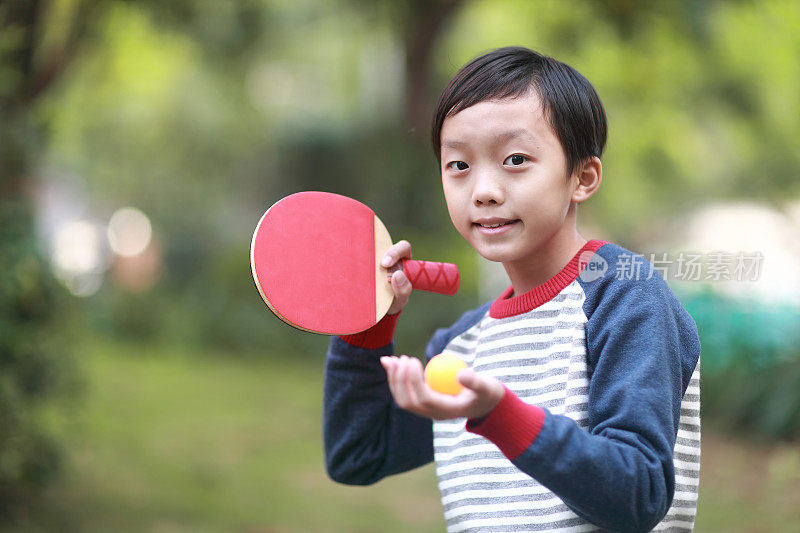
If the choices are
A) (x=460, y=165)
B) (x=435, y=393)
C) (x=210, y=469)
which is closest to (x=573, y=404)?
(x=435, y=393)

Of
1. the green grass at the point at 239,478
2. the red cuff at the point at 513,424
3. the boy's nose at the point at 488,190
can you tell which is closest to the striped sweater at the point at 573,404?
the red cuff at the point at 513,424

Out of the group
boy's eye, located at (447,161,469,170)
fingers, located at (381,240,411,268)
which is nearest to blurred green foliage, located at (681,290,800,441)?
fingers, located at (381,240,411,268)

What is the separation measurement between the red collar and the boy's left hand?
37 cm

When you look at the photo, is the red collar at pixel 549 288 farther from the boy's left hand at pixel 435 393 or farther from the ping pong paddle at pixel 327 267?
the boy's left hand at pixel 435 393

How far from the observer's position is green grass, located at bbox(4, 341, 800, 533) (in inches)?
180

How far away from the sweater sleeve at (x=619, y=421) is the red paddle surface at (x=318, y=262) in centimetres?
41

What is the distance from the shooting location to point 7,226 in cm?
379

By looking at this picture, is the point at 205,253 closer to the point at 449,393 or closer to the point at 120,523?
the point at 120,523

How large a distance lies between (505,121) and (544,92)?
3.5 inches

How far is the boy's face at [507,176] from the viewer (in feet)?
4.37

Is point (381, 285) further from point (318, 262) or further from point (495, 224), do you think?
point (495, 224)

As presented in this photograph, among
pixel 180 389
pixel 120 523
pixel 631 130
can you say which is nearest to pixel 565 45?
pixel 631 130

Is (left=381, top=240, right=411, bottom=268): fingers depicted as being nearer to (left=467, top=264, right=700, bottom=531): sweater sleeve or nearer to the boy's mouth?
the boy's mouth

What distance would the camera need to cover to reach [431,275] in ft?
4.99
